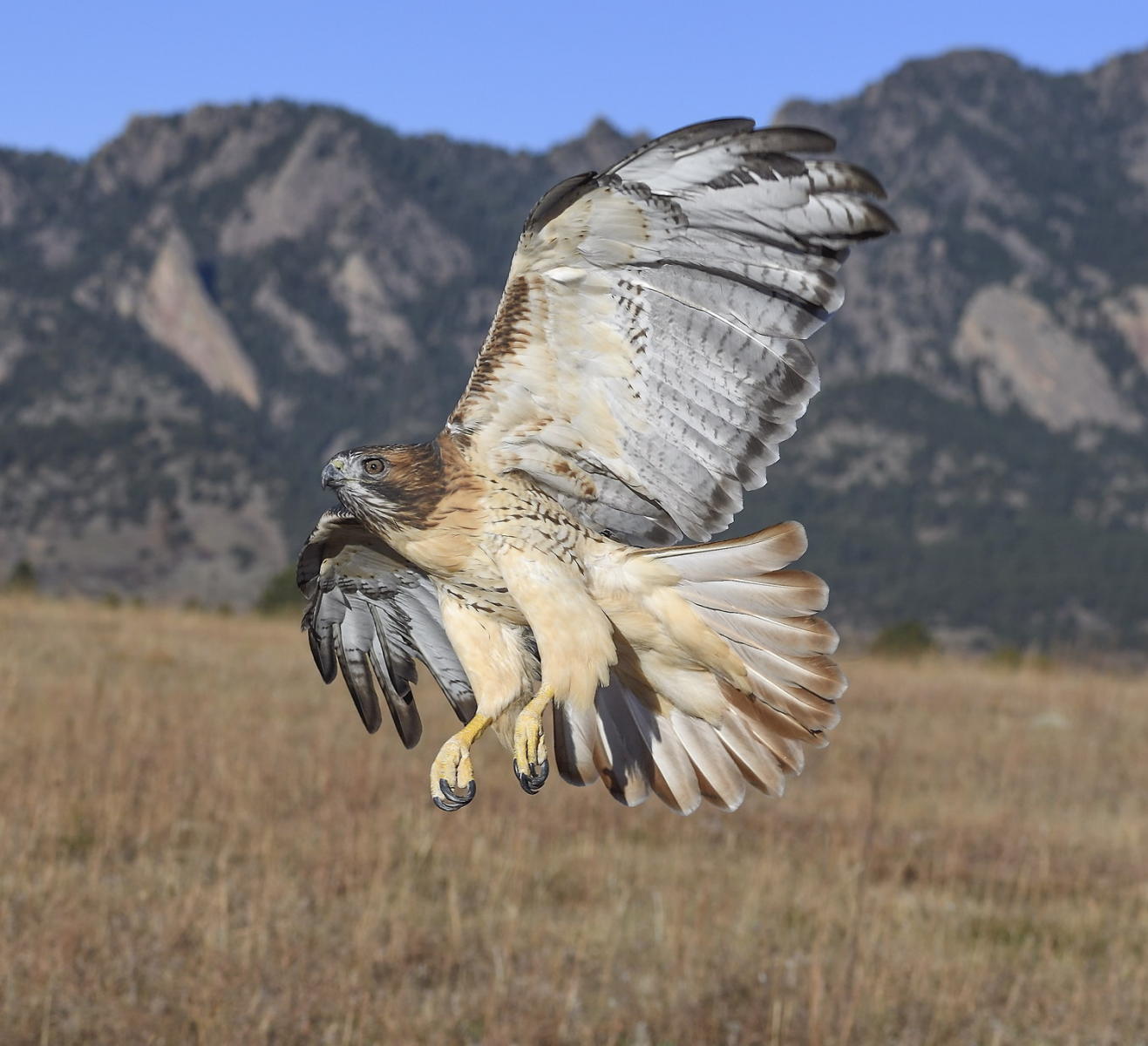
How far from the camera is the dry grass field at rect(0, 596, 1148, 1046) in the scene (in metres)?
4.98

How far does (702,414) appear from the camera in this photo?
3.14 meters

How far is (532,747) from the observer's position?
2.56 m

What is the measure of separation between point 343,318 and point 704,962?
19154cm

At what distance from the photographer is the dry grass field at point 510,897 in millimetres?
4980

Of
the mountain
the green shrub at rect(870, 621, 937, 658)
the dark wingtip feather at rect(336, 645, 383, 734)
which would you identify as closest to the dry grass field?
the dark wingtip feather at rect(336, 645, 383, 734)

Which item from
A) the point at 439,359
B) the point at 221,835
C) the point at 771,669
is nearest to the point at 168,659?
the point at 221,835

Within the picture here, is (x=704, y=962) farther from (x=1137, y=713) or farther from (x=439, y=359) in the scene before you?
(x=439, y=359)

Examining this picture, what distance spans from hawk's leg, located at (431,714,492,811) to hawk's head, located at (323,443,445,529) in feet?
1.65

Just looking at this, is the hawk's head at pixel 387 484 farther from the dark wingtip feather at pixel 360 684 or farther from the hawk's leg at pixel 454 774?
the dark wingtip feather at pixel 360 684

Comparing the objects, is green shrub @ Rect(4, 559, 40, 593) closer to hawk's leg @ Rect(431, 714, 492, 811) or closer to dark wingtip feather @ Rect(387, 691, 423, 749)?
dark wingtip feather @ Rect(387, 691, 423, 749)

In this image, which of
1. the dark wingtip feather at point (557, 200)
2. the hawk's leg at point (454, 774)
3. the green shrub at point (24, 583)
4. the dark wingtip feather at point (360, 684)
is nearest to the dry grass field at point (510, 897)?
the dark wingtip feather at point (360, 684)

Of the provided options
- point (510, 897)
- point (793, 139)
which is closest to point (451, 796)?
point (793, 139)

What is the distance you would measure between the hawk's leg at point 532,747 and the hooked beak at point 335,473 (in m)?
0.63

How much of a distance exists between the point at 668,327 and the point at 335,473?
0.85 meters
